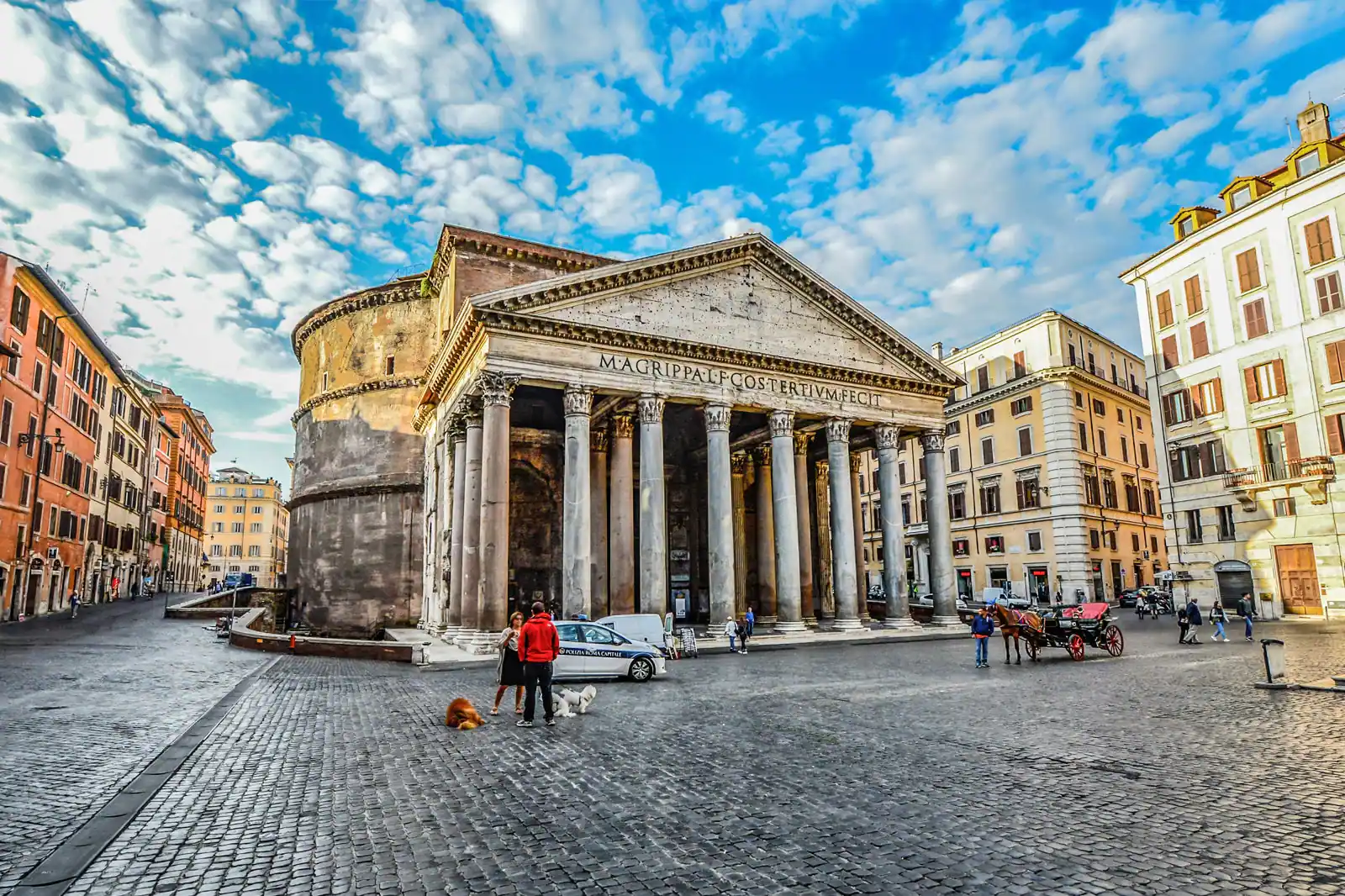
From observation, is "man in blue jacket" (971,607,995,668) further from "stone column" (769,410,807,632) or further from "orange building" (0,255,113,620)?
"orange building" (0,255,113,620)

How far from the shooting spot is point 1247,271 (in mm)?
29250

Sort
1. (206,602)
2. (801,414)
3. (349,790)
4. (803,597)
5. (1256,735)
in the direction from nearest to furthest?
(349,790)
(1256,735)
(801,414)
(803,597)
(206,602)

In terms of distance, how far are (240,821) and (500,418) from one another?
15.9m

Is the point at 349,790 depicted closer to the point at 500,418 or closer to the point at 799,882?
the point at 799,882

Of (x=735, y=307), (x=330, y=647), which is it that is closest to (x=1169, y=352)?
(x=735, y=307)

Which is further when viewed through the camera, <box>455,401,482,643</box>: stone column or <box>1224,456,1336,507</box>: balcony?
<box>1224,456,1336,507</box>: balcony

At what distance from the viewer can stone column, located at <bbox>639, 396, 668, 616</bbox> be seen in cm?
2231

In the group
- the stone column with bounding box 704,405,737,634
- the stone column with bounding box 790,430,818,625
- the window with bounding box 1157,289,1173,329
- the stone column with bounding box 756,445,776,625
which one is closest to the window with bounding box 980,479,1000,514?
the window with bounding box 1157,289,1173,329

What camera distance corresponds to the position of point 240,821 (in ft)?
19.5

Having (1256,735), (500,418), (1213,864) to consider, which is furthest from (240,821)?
(500,418)

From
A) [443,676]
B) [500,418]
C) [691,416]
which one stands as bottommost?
[443,676]

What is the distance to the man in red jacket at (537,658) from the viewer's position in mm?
10211

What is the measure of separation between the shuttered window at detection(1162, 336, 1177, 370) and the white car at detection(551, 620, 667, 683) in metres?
28.5

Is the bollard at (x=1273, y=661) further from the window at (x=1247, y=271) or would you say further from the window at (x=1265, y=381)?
the window at (x=1247, y=271)
